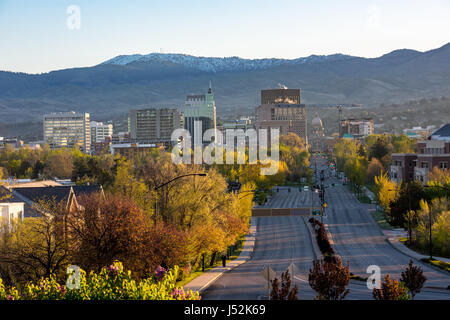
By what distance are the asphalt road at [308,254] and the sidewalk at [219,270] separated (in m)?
0.64

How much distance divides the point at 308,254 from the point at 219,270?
12.0 metres

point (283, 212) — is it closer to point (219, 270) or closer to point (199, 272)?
point (219, 270)

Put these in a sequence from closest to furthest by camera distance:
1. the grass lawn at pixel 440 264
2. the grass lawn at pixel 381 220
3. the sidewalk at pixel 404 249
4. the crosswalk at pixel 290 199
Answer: the grass lawn at pixel 440 264
the sidewalk at pixel 404 249
the grass lawn at pixel 381 220
the crosswalk at pixel 290 199

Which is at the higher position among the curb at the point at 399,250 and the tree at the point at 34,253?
the tree at the point at 34,253

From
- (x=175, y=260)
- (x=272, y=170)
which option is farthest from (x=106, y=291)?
(x=272, y=170)

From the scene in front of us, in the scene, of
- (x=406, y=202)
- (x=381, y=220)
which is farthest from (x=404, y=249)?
(x=381, y=220)

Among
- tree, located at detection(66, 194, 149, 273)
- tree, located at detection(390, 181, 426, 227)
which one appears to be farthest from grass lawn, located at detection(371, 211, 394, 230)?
tree, located at detection(66, 194, 149, 273)

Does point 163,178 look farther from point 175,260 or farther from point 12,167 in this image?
point 12,167

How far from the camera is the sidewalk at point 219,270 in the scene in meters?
39.4

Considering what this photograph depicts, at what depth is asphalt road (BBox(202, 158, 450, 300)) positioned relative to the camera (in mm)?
37281

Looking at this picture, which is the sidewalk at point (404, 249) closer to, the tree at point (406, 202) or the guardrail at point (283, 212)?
Answer: the tree at point (406, 202)

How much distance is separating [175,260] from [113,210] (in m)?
6.63

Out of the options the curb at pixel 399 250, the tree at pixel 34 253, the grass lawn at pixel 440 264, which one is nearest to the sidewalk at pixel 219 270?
the tree at pixel 34 253

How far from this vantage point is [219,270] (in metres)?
49.1
